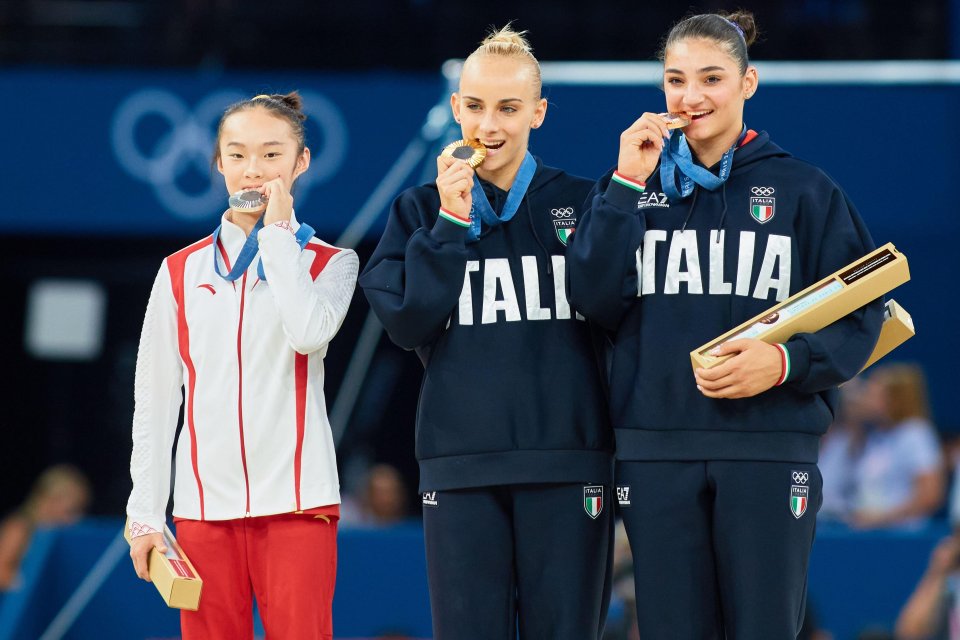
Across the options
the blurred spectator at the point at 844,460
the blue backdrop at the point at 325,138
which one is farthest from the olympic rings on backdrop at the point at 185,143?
the blurred spectator at the point at 844,460

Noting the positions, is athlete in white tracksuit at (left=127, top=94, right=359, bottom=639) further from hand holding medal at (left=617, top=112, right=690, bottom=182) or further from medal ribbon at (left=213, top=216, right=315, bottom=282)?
hand holding medal at (left=617, top=112, right=690, bottom=182)

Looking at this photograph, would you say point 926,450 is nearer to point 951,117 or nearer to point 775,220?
point 951,117

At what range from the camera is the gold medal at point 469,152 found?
2.91 meters

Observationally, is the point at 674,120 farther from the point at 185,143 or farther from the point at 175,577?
the point at 185,143

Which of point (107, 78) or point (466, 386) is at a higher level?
point (107, 78)

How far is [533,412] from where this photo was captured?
2838mm

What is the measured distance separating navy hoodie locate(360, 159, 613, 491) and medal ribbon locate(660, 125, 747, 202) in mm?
245

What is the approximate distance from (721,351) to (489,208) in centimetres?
59

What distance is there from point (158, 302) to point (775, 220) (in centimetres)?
133

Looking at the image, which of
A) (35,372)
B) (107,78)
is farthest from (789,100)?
(35,372)

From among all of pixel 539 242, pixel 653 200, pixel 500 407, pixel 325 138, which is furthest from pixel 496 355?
pixel 325 138

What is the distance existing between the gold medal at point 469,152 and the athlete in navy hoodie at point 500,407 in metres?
0.02

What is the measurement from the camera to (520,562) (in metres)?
2.83

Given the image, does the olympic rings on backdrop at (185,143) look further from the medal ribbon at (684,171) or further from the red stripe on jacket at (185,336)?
the medal ribbon at (684,171)
